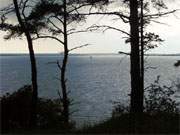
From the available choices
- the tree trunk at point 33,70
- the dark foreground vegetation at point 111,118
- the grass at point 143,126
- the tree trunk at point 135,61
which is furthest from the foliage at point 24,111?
the grass at point 143,126

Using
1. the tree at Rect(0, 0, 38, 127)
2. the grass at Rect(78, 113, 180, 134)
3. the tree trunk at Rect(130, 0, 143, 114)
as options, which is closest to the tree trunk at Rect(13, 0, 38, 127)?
the tree at Rect(0, 0, 38, 127)

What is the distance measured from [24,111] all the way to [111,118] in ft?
26.4

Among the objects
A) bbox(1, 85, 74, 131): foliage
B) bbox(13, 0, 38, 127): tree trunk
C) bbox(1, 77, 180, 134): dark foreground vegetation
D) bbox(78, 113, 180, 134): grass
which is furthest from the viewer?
bbox(1, 85, 74, 131): foliage

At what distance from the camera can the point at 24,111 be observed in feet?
78.2

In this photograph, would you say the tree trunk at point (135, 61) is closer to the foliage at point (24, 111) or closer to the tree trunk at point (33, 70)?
the foliage at point (24, 111)

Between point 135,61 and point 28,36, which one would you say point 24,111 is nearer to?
point 28,36

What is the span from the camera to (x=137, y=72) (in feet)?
60.2

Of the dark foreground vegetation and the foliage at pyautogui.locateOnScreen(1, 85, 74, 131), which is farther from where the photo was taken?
the foliage at pyautogui.locateOnScreen(1, 85, 74, 131)

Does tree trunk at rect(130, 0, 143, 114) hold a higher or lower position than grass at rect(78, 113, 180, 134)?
higher

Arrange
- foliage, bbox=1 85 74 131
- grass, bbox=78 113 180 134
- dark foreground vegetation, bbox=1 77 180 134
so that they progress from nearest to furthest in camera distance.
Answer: grass, bbox=78 113 180 134, dark foreground vegetation, bbox=1 77 180 134, foliage, bbox=1 85 74 131

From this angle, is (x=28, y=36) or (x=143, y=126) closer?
(x=143, y=126)

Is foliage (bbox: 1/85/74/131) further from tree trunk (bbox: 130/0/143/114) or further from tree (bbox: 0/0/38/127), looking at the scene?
tree trunk (bbox: 130/0/143/114)

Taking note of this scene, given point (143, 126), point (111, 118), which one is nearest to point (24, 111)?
point (111, 118)

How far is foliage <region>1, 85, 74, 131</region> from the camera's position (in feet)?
75.9
